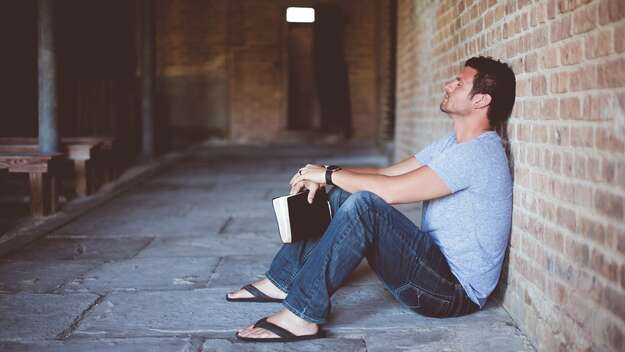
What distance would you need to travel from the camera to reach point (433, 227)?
296cm

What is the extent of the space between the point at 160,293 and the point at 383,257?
51.9 inches

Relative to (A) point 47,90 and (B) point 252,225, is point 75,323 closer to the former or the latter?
(B) point 252,225

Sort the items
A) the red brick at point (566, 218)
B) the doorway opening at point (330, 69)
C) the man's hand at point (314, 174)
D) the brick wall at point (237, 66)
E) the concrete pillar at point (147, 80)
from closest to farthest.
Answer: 1. the red brick at point (566, 218)
2. the man's hand at point (314, 174)
3. the concrete pillar at point (147, 80)
4. the doorway opening at point (330, 69)
5. the brick wall at point (237, 66)

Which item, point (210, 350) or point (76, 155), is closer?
point (210, 350)

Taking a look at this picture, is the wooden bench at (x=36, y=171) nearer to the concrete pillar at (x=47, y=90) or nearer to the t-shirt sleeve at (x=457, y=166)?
the concrete pillar at (x=47, y=90)

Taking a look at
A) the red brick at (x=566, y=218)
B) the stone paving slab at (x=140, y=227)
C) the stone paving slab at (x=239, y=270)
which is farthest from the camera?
the stone paving slab at (x=140, y=227)

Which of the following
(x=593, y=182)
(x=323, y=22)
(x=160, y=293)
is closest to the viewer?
(x=593, y=182)

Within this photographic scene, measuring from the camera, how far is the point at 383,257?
2723 millimetres

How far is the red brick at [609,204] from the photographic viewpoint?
6.26ft

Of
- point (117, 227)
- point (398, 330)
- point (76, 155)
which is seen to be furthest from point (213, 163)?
point (398, 330)

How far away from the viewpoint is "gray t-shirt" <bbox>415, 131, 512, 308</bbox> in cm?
273

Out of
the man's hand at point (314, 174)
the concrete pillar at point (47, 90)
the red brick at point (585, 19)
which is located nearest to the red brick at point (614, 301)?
the red brick at point (585, 19)

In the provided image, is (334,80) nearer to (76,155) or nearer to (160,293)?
(76,155)

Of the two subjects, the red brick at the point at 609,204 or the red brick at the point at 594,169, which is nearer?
the red brick at the point at 609,204
